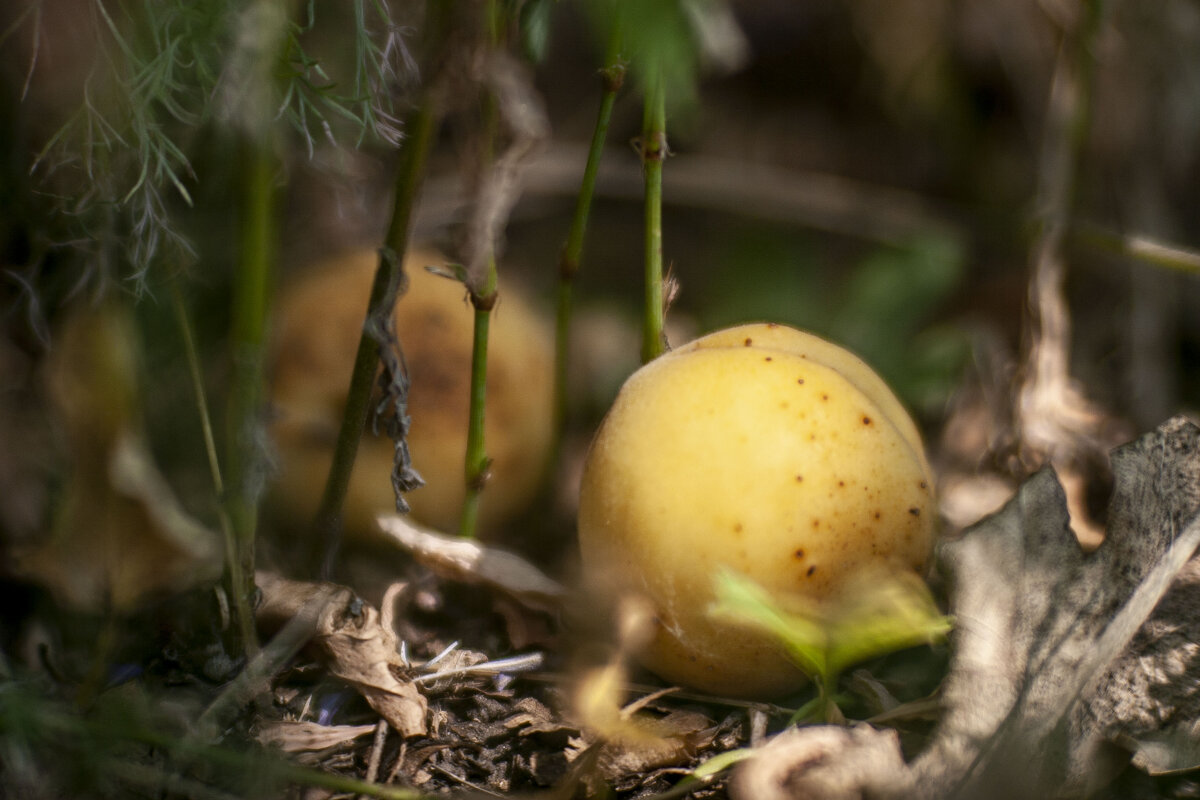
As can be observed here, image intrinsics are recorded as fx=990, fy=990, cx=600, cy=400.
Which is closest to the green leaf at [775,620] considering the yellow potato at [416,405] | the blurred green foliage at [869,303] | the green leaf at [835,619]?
the green leaf at [835,619]

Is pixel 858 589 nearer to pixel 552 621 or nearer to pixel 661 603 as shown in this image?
pixel 661 603

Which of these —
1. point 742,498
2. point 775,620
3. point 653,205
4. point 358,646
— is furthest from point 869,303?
point 358,646

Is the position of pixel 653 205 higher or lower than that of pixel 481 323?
higher

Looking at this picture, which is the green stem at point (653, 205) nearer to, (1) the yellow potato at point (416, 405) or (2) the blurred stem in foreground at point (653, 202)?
(2) the blurred stem in foreground at point (653, 202)

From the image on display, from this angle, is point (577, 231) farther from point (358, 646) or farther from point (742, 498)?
point (358, 646)

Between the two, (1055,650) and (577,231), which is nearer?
(1055,650)

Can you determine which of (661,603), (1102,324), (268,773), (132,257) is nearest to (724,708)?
(661,603)
